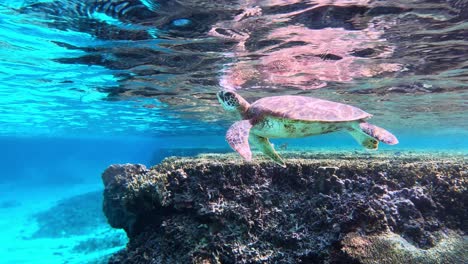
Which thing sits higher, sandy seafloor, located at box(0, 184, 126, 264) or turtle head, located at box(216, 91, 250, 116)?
turtle head, located at box(216, 91, 250, 116)

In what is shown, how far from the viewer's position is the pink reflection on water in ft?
28.1

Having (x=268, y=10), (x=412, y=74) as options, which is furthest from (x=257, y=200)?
(x=412, y=74)

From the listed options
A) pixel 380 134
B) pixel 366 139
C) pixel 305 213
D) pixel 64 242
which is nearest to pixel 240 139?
pixel 305 213

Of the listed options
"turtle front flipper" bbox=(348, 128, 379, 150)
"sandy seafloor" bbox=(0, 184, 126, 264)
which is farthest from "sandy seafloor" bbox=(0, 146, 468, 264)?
"turtle front flipper" bbox=(348, 128, 379, 150)

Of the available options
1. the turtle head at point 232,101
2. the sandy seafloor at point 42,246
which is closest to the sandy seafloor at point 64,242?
the sandy seafloor at point 42,246

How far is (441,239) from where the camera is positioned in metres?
5.28

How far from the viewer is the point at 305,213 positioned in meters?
6.10

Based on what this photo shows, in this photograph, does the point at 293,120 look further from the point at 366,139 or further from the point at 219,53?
the point at 219,53

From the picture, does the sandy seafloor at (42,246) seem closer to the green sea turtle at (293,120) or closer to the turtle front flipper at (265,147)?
the turtle front flipper at (265,147)

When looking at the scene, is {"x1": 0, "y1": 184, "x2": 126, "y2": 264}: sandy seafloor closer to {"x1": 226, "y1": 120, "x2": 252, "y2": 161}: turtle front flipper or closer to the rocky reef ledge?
the rocky reef ledge

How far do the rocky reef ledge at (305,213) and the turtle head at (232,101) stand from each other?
143 centimetres

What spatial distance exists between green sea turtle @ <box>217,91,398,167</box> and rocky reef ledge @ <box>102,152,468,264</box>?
0.86 m

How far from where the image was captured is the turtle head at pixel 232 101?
6.40m

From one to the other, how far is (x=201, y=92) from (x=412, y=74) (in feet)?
38.7
